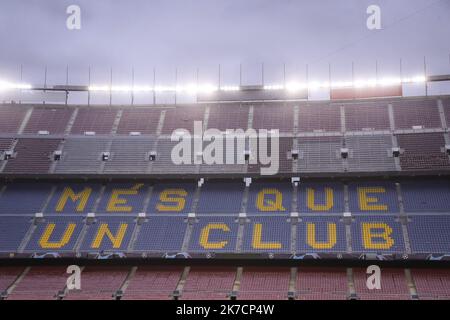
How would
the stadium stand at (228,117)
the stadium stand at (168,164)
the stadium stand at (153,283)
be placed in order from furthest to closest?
1. the stadium stand at (228,117)
2. the stadium stand at (168,164)
3. the stadium stand at (153,283)

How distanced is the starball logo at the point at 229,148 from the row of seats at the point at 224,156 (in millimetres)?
94

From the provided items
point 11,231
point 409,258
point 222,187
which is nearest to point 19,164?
point 11,231

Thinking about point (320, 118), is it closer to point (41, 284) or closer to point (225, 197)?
point (225, 197)

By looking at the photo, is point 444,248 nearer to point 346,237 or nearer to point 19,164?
point 346,237

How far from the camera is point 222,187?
50.8 metres

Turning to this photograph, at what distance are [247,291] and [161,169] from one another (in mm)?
15824

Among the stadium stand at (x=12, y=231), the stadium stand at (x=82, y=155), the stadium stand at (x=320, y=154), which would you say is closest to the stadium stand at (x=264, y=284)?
the stadium stand at (x=320, y=154)

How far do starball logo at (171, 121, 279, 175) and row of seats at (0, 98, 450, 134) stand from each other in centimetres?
145

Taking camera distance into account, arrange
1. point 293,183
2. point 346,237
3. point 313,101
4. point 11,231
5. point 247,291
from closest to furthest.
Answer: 1. point 247,291
2. point 346,237
3. point 11,231
4. point 293,183
5. point 313,101

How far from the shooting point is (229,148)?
52219 millimetres

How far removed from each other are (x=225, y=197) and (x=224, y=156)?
14.4ft

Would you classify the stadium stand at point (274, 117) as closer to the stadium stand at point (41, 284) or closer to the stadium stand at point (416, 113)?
the stadium stand at point (416, 113)

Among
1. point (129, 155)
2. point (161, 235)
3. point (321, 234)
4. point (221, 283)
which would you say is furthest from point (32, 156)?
point (321, 234)

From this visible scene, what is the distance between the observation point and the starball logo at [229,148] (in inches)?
2024
